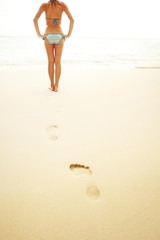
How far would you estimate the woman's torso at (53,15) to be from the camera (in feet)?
8.03

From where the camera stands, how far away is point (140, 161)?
1.25 m

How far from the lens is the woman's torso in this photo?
2.45 metres

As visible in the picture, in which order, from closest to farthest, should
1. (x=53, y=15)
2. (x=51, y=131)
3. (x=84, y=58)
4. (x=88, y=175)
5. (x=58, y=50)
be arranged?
(x=88, y=175)
(x=51, y=131)
(x=53, y=15)
(x=58, y=50)
(x=84, y=58)

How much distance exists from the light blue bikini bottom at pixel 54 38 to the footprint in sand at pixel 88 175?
232 centimetres

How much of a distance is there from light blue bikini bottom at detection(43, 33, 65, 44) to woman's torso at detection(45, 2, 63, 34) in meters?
0.06

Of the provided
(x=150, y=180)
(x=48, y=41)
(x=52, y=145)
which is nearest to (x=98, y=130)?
(x=52, y=145)

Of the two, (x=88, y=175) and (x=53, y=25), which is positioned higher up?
(x=53, y=25)

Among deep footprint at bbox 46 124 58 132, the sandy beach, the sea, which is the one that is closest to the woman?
the sandy beach

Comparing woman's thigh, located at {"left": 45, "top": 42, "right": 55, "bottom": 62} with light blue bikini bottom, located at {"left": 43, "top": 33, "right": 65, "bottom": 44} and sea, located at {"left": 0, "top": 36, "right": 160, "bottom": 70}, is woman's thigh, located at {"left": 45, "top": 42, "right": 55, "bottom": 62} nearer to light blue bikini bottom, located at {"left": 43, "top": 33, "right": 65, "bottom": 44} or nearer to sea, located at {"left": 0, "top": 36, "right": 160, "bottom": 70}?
light blue bikini bottom, located at {"left": 43, "top": 33, "right": 65, "bottom": 44}

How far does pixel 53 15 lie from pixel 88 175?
8.79 feet

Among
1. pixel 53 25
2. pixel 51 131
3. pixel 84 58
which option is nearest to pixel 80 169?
pixel 51 131

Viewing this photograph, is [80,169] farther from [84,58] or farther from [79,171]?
[84,58]

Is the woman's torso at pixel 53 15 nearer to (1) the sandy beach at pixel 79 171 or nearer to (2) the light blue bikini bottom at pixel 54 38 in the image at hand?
(2) the light blue bikini bottom at pixel 54 38

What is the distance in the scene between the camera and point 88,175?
1.09 meters
